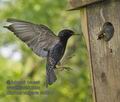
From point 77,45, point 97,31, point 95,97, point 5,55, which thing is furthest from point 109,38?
point 5,55

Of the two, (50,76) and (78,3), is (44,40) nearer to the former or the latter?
(50,76)

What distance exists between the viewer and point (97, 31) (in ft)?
13.5

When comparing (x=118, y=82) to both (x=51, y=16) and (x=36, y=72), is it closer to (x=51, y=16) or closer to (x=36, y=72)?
(x=51, y=16)

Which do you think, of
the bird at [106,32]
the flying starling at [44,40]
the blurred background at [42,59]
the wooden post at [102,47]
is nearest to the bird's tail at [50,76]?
the flying starling at [44,40]

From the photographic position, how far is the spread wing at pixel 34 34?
389 centimetres

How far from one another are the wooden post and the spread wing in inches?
12.5

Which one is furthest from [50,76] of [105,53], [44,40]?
[105,53]

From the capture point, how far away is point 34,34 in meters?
3.92

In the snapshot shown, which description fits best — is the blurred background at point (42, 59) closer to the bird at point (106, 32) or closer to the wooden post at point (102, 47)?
the wooden post at point (102, 47)

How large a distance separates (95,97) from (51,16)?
14.7 feet

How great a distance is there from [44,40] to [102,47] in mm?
431

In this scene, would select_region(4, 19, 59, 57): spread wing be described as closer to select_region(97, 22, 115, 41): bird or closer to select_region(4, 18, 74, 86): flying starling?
select_region(4, 18, 74, 86): flying starling

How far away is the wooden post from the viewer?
13.0ft

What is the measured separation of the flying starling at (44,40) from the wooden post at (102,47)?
0.22 metres
